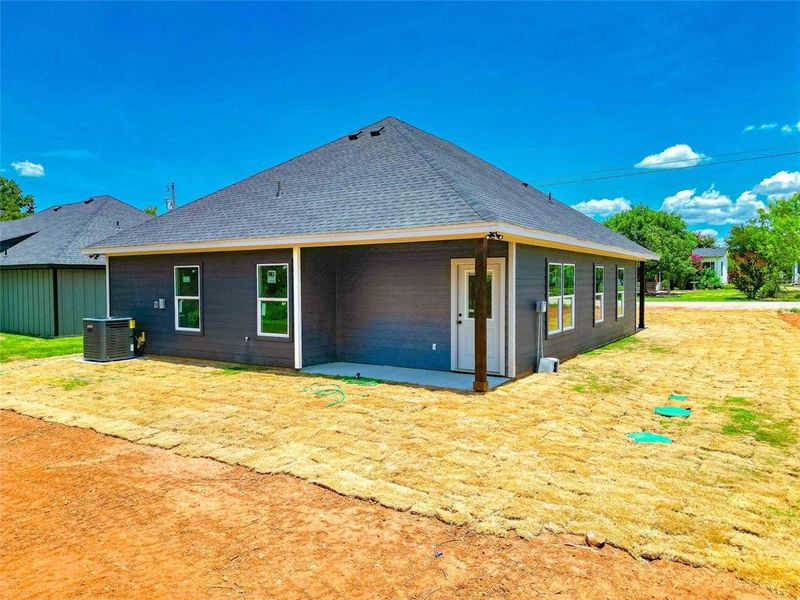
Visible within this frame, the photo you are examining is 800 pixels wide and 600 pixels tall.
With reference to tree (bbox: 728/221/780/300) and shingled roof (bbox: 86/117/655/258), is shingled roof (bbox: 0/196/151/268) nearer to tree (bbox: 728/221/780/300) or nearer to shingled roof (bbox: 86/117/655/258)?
shingled roof (bbox: 86/117/655/258)

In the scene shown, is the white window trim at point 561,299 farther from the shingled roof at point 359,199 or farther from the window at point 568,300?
the shingled roof at point 359,199

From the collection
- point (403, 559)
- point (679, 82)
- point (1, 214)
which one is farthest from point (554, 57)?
point (1, 214)

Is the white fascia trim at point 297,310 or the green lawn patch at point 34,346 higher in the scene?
the white fascia trim at point 297,310

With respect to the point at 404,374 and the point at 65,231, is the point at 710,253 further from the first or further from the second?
the point at 65,231

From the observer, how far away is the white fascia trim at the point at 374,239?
7656 mm

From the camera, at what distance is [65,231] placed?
1814cm

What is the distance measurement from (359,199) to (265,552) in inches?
306

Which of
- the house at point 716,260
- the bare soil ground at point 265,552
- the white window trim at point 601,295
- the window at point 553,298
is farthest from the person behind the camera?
the house at point 716,260

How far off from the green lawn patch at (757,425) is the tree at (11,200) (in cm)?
5389

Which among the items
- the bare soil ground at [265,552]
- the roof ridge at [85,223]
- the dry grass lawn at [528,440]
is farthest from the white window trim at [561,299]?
the roof ridge at [85,223]

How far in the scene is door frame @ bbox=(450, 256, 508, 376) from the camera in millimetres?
8953

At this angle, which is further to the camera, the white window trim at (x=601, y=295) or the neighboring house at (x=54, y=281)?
the neighboring house at (x=54, y=281)

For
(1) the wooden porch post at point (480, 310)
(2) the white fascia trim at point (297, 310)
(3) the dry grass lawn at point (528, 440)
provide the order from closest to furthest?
(3) the dry grass lawn at point (528, 440), (1) the wooden porch post at point (480, 310), (2) the white fascia trim at point (297, 310)

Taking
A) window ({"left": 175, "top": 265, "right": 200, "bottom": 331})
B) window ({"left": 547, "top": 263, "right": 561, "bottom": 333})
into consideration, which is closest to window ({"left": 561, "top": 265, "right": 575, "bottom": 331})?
A: window ({"left": 547, "top": 263, "right": 561, "bottom": 333})
